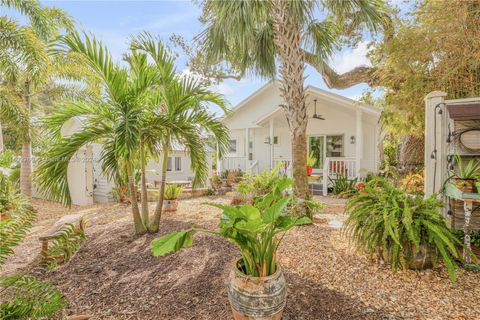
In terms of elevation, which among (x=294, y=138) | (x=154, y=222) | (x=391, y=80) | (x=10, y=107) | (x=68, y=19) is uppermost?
(x=68, y=19)

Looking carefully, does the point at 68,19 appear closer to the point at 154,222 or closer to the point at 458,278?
the point at 154,222

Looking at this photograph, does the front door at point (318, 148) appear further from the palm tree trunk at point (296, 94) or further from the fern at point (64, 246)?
the fern at point (64, 246)

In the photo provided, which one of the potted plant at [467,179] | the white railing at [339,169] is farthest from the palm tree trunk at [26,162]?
the potted plant at [467,179]

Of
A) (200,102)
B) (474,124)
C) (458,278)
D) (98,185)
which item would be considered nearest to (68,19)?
(98,185)

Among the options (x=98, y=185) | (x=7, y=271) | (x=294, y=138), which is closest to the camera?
(x=7, y=271)

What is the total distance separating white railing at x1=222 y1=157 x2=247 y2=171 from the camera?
576 inches

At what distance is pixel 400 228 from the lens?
122 inches

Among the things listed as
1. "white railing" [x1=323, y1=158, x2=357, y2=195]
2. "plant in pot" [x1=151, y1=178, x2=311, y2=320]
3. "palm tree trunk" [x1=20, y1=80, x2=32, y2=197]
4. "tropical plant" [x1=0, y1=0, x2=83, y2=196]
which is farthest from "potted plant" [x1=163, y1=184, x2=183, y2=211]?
"white railing" [x1=323, y1=158, x2=357, y2=195]

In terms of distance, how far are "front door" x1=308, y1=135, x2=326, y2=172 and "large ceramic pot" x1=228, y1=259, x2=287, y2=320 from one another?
10635mm

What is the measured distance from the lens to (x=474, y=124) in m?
3.56

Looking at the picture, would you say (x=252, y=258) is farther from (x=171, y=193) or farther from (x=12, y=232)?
(x=171, y=193)

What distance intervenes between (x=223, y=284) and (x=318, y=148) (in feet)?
35.1

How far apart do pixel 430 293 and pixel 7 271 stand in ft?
19.2

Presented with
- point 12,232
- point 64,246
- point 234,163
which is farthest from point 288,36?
point 234,163
